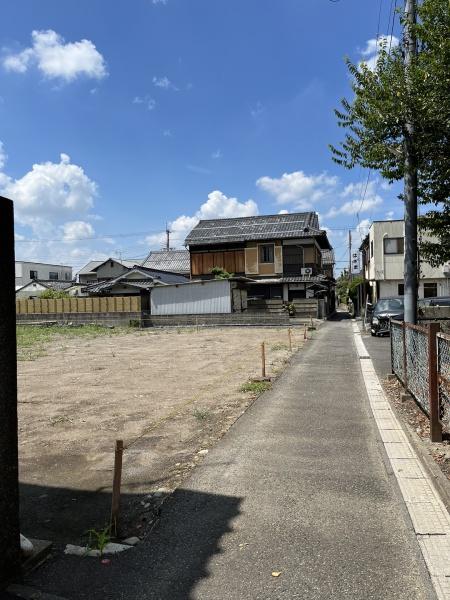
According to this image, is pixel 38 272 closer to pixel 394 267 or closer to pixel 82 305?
pixel 82 305

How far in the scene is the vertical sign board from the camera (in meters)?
2.88

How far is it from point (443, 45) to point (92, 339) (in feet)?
65.0

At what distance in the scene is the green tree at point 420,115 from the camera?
6520 mm

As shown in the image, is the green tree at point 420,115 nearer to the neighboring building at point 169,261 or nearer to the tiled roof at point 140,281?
the tiled roof at point 140,281

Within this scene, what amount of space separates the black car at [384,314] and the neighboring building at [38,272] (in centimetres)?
5214

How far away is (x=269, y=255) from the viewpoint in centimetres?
3625

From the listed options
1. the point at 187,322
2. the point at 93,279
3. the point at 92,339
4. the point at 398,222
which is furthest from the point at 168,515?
the point at 93,279

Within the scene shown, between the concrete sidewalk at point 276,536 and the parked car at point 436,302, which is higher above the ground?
the parked car at point 436,302

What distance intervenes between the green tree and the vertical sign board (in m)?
6.28

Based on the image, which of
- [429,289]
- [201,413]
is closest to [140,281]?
[429,289]

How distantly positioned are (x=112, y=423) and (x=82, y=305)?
25949mm

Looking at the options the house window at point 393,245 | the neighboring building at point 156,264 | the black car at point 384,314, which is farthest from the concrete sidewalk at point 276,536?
the neighboring building at point 156,264

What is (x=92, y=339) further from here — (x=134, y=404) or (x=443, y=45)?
(x=443, y=45)

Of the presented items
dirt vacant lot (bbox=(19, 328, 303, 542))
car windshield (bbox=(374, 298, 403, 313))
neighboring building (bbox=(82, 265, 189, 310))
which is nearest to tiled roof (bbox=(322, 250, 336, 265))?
neighboring building (bbox=(82, 265, 189, 310))
